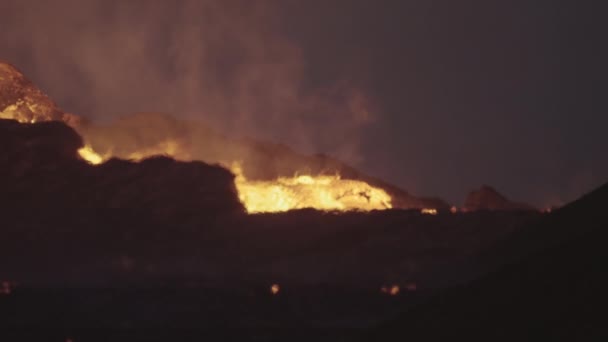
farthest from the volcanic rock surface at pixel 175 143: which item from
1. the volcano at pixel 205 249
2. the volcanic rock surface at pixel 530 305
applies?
the volcanic rock surface at pixel 530 305

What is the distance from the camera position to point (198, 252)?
11244cm

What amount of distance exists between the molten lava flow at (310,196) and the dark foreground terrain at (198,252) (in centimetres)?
532

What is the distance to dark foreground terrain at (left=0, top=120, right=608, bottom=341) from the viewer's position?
9994 centimetres

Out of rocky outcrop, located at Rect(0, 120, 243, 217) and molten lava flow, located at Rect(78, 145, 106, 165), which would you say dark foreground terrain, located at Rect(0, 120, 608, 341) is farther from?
molten lava flow, located at Rect(78, 145, 106, 165)

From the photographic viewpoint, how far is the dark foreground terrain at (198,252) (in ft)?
328

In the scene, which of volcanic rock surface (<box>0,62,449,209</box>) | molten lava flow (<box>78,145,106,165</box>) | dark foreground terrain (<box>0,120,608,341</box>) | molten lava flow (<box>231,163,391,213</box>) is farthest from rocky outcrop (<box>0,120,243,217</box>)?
volcanic rock surface (<box>0,62,449,209</box>)

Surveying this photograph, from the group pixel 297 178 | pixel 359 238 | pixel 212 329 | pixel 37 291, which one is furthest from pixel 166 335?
pixel 297 178

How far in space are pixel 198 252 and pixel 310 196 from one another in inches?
871

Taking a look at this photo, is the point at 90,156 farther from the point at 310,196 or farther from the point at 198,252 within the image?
the point at 198,252

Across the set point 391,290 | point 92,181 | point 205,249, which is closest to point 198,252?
point 205,249

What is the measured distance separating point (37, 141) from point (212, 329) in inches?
1471

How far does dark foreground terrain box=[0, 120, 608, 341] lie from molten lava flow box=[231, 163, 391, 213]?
17.4 ft

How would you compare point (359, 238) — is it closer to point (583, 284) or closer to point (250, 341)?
point (250, 341)

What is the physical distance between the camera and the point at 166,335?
95750 mm
